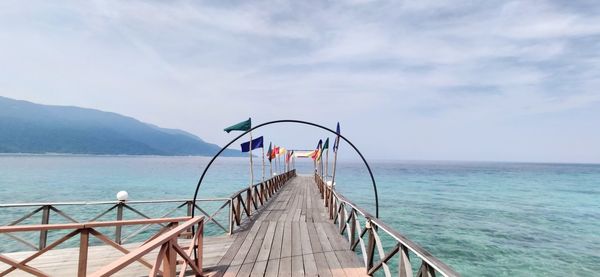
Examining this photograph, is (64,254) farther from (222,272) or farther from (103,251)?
(222,272)

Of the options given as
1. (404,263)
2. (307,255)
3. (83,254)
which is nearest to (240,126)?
(307,255)

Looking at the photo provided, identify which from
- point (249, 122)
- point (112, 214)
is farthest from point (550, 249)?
point (112, 214)

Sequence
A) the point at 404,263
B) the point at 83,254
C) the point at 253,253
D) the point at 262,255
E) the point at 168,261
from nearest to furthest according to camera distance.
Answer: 1. the point at 168,261
2. the point at 83,254
3. the point at 404,263
4. the point at 262,255
5. the point at 253,253

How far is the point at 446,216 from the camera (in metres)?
20.9

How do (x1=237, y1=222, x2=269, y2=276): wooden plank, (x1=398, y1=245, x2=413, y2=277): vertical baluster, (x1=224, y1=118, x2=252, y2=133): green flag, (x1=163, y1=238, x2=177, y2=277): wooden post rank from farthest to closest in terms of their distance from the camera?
(x1=224, y1=118, x2=252, y2=133): green flag, (x1=237, y1=222, x2=269, y2=276): wooden plank, (x1=398, y1=245, x2=413, y2=277): vertical baluster, (x1=163, y1=238, x2=177, y2=277): wooden post

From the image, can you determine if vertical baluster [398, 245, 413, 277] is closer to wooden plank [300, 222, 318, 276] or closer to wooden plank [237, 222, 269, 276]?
wooden plank [300, 222, 318, 276]

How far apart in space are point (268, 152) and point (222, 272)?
20310mm

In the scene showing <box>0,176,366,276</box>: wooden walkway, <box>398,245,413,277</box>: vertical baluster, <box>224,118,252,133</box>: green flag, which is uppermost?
<box>224,118,252,133</box>: green flag

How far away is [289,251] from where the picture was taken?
6590 millimetres

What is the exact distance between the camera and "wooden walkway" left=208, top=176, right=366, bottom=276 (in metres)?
5.42

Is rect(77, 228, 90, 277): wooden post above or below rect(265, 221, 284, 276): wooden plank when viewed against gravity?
above

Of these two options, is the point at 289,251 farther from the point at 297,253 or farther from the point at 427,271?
the point at 427,271

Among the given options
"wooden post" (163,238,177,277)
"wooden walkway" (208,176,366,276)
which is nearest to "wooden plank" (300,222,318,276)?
"wooden walkway" (208,176,366,276)

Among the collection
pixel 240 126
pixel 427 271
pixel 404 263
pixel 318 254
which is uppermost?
pixel 240 126
